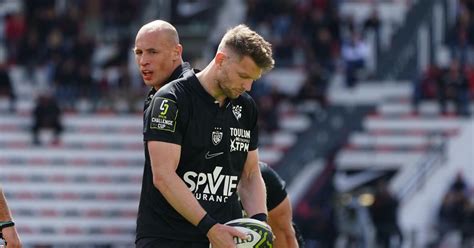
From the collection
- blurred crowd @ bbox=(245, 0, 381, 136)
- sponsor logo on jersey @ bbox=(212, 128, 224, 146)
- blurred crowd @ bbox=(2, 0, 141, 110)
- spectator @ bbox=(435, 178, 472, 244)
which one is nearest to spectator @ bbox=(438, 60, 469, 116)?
blurred crowd @ bbox=(245, 0, 381, 136)

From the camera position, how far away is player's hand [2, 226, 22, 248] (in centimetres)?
820

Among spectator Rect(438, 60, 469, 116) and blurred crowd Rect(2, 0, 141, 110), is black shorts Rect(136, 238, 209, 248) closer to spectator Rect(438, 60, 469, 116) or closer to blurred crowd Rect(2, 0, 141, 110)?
spectator Rect(438, 60, 469, 116)

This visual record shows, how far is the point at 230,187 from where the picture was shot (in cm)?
792

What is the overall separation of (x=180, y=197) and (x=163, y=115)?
0.45m

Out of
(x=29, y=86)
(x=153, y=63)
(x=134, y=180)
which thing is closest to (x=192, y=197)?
(x=153, y=63)

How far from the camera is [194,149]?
7.72 m

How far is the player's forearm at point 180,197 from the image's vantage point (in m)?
7.48

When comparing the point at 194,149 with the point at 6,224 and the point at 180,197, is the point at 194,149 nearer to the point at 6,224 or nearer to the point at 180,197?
the point at 180,197

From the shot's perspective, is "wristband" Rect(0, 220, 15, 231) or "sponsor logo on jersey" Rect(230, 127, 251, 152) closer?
"sponsor logo on jersey" Rect(230, 127, 251, 152)

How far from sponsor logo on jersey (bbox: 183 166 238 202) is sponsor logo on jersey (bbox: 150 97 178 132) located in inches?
13.3

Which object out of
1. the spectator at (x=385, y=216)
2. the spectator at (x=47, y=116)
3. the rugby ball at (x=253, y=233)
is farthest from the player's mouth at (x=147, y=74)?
the spectator at (x=47, y=116)

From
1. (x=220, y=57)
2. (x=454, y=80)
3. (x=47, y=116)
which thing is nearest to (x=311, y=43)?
(x=454, y=80)

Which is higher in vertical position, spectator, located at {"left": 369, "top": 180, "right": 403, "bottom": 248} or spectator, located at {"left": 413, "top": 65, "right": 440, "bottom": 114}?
spectator, located at {"left": 413, "top": 65, "right": 440, "bottom": 114}

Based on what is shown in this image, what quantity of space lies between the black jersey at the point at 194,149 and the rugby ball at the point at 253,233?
0.73 ft
